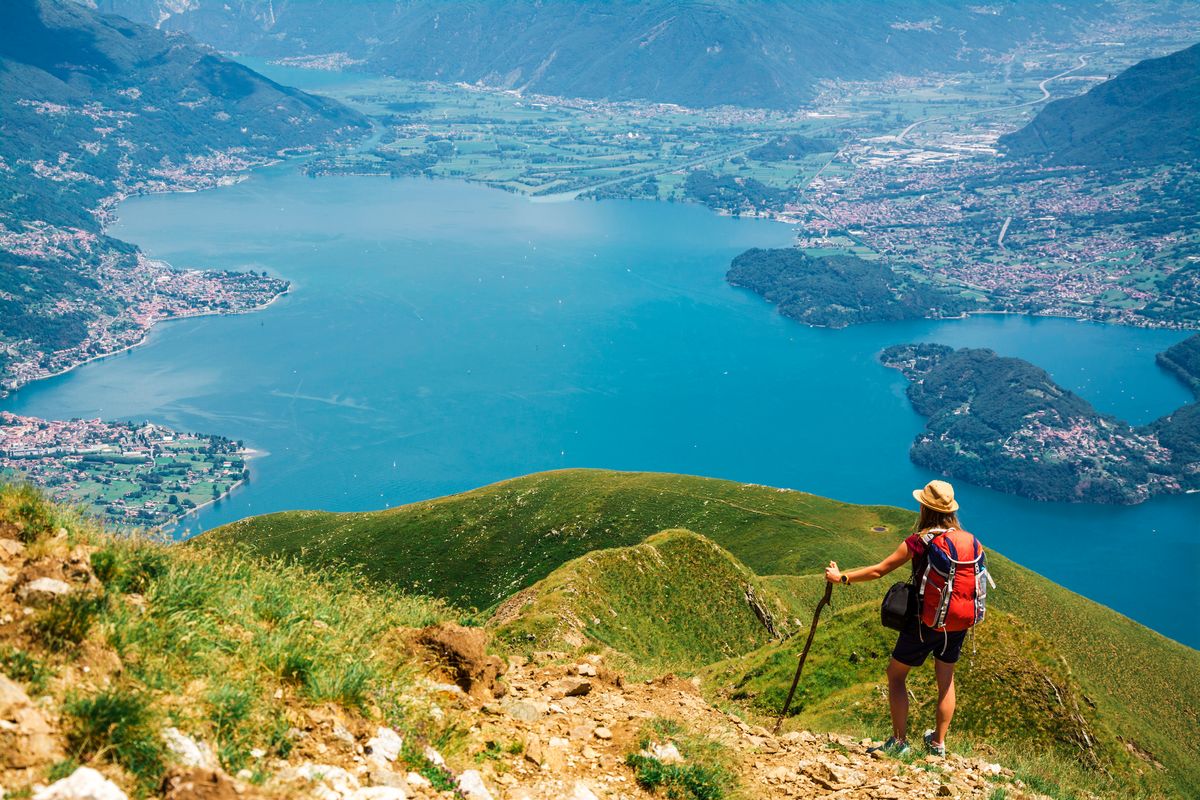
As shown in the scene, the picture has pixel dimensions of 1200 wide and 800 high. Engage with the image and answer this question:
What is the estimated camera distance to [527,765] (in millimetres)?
10117

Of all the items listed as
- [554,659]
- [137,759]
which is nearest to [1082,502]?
[554,659]

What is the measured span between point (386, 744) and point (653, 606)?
2793 cm

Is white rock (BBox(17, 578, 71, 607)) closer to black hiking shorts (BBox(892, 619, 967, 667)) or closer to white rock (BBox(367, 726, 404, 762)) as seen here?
white rock (BBox(367, 726, 404, 762))

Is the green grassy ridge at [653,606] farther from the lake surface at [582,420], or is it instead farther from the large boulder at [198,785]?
the lake surface at [582,420]

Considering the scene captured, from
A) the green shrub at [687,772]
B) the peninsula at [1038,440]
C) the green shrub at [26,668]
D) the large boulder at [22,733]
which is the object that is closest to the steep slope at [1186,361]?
the peninsula at [1038,440]

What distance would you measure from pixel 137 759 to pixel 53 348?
719 ft

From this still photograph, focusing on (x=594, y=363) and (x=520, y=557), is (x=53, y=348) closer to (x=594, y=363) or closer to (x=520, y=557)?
(x=594, y=363)

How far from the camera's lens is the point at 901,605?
11.7 meters

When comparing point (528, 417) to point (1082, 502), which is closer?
point (1082, 502)

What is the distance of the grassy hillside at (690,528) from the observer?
44500mm

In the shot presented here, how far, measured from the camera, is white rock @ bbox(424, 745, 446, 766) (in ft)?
29.7

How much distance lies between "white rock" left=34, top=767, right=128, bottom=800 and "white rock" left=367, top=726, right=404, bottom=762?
2.56 metres

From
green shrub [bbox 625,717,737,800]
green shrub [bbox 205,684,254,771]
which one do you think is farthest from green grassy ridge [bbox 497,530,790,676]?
green shrub [bbox 205,684,254,771]

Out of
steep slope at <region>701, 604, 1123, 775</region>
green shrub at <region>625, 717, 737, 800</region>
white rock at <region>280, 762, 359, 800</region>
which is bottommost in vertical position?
steep slope at <region>701, 604, 1123, 775</region>
